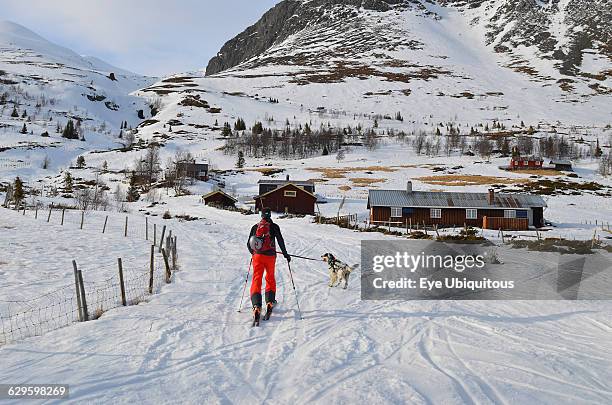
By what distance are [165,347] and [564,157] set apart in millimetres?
100109

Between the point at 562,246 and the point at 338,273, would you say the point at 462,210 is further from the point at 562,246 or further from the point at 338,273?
the point at 338,273

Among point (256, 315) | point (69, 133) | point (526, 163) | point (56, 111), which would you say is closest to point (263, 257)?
point (256, 315)

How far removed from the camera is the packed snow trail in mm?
4906

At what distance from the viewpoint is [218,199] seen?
48.7 metres

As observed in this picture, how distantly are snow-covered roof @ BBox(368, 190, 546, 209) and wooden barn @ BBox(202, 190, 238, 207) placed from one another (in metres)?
18.3

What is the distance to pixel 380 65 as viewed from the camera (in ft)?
584

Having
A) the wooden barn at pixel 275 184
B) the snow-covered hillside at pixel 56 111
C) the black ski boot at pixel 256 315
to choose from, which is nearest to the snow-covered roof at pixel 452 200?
the wooden barn at pixel 275 184

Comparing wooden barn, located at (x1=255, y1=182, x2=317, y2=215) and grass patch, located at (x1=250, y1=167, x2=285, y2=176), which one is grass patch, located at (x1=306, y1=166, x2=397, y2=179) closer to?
grass patch, located at (x1=250, y1=167, x2=285, y2=176)

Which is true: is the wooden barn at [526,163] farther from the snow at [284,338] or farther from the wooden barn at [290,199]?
the wooden barn at [290,199]

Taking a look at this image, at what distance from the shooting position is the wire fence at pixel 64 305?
7.56 m

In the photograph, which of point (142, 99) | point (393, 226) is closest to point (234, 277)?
point (393, 226)

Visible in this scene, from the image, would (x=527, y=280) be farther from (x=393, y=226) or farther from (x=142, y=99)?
(x=142, y=99)

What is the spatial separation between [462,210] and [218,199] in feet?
90.7

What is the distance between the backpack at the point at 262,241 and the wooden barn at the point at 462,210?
3171 centimetres
